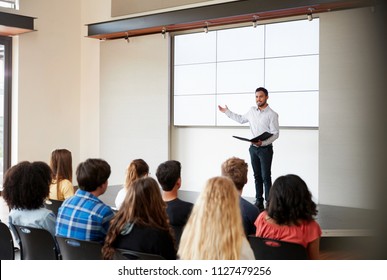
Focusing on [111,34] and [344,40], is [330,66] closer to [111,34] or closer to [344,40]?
[344,40]

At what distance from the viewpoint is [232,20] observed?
6.58m

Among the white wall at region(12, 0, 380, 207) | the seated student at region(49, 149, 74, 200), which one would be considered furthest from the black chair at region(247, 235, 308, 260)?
the white wall at region(12, 0, 380, 207)

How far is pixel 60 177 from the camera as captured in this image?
398 cm

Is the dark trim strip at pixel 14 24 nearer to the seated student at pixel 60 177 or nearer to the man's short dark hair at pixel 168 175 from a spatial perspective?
the seated student at pixel 60 177

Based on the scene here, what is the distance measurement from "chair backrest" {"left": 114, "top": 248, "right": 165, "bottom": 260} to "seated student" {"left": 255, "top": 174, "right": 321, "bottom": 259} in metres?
0.70

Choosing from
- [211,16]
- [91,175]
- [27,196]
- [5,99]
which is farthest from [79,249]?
[5,99]

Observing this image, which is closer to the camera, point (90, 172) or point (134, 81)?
point (90, 172)

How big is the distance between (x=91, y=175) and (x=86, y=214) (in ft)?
0.77

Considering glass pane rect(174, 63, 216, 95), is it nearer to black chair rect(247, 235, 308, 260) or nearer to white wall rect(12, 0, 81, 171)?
white wall rect(12, 0, 81, 171)


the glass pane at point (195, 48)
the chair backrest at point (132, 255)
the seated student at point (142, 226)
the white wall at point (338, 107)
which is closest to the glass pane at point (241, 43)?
the glass pane at point (195, 48)

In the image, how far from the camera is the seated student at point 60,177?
12.8 ft

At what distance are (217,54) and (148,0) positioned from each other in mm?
1658

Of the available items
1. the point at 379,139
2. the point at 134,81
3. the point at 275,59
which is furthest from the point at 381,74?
the point at 134,81
